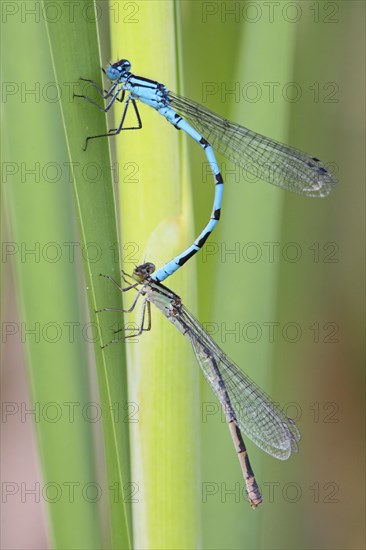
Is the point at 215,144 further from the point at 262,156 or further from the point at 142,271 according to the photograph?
the point at 142,271

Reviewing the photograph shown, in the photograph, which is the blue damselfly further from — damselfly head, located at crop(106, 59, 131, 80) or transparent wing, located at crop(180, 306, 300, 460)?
transparent wing, located at crop(180, 306, 300, 460)

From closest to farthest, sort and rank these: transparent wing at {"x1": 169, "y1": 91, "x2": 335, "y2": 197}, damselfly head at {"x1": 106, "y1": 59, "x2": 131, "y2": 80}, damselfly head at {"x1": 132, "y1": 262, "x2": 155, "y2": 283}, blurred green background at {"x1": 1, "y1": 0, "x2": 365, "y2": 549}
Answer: blurred green background at {"x1": 1, "y1": 0, "x2": 365, "y2": 549}, damselfly head at {"x1": 106, "y1": 59, "x2": 131, "y2": 80}, damselfly head at {"x1": 132, "y1": 262, "x2": 155, "y2": 283}, transparent wing at {"x1": 169, "y1": 91, "x2": 335, "y2": 197}

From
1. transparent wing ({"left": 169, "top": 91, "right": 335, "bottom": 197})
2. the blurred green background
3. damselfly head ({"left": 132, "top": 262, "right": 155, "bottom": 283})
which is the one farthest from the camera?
transparent wing ({"left": 169, "top": 91, "right": 335, "bottom": 197})

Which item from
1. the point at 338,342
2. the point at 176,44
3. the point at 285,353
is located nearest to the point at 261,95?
the point at 176,44

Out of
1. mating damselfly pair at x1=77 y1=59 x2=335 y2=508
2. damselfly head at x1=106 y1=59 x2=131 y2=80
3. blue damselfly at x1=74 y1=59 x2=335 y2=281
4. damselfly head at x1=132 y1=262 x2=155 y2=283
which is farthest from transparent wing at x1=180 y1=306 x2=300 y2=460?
damselfly head at x1=106 y1=59 x2=131 y2=80

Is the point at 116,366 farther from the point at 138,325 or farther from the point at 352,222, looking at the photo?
the point at 352,222

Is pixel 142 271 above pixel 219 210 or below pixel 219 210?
below

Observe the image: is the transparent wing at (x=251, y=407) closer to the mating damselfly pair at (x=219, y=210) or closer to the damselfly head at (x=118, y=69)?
the mating damselfly pair at (x=219, y=210)

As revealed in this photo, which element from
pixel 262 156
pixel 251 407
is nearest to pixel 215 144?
pixel 262 156
